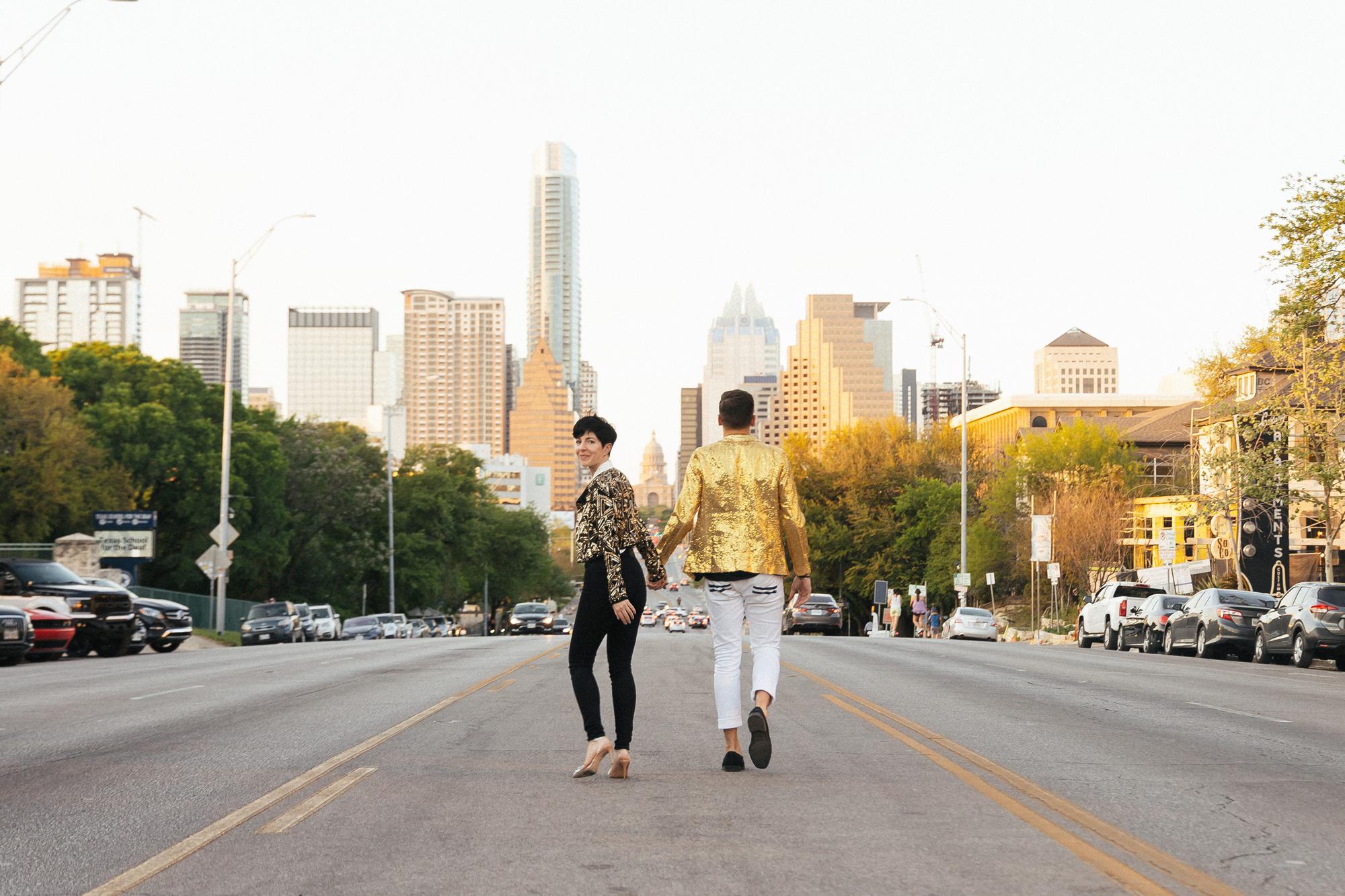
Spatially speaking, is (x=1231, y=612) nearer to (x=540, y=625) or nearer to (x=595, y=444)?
(x=595, y=444)

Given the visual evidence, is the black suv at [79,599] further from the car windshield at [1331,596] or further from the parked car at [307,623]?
the car windshield at [1331,596]

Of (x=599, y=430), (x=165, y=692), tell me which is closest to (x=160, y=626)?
(x=165, y=692)

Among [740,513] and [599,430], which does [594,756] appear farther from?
[599,430]

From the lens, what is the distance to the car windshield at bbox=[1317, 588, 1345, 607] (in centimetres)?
2662

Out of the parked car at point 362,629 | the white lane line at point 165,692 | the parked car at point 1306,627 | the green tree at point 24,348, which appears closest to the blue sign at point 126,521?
the parked car at point 362,629

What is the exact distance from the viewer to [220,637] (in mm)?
43906

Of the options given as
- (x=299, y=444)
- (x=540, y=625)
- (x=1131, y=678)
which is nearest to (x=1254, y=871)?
(x=1131, y=678)

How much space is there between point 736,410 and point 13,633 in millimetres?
19475

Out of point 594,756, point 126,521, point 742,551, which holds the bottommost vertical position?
point 594,756

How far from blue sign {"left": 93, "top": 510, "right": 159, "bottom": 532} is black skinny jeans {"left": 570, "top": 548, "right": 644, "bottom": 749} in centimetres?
3886

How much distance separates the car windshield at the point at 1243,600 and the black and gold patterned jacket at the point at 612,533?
980 inches

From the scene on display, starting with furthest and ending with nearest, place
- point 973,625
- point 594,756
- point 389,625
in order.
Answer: point 389,625 < point 973,625 < point 594,756

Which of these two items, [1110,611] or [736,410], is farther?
[1110,611]

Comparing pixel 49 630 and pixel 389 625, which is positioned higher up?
pixel 49 630
